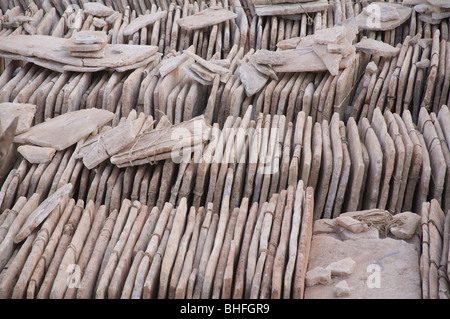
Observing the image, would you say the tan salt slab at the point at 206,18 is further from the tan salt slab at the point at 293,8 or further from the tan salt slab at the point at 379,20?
the tan salt slab at the point at 379,20

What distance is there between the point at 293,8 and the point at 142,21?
2.68 m

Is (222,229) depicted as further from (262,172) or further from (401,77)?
(401,77)

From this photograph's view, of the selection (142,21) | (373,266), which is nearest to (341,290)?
(373,266)

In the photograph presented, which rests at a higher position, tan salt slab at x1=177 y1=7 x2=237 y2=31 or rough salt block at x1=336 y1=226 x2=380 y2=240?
tan salt slab at x1=177 y1=7 x2=237 y2=31

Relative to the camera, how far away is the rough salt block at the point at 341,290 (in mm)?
5227

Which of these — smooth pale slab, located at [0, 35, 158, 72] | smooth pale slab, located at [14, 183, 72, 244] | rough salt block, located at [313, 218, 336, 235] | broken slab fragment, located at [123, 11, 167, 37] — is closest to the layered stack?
broken slab fragment, located at [123, 11, 167, 37]

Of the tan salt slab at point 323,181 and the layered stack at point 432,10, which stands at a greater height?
the layered stack at point 432,10

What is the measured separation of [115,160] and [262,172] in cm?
174

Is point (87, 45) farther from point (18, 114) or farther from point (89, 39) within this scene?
point (18, 114)

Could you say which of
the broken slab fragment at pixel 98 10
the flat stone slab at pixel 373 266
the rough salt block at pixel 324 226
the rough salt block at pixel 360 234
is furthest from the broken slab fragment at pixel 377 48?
the broken slab fragment at pixel 98 10

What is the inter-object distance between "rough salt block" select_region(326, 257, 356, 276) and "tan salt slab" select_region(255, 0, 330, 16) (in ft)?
18.7

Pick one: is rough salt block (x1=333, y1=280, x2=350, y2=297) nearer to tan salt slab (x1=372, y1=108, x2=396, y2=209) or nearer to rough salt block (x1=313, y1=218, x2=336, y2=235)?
rough salt block (x1=313, y1=218, x2=336, y2=235)

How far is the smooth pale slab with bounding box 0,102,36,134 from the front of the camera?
24.4ft

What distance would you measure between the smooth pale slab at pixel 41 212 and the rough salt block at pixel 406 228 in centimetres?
359
